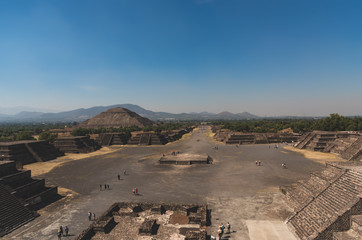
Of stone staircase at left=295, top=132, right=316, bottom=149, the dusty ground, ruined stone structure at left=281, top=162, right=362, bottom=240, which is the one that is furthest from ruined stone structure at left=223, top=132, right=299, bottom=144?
ruined stone structure at left=281, top=162, right=362, bottom=240

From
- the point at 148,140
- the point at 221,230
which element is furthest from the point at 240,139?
the point at 221,230

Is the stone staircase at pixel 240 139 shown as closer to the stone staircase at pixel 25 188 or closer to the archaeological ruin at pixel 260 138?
the archaeological ruin at pixel 260 138

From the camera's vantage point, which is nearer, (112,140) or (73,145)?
(73,145)

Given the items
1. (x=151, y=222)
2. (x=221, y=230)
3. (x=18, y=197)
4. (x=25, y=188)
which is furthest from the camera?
(x=25, y=188)

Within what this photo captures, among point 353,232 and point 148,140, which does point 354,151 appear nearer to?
point 353,232

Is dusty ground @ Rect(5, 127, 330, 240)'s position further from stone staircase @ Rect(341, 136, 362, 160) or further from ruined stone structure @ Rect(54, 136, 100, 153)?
ruined stone structure @ Rect(54, 136, 100, 153)

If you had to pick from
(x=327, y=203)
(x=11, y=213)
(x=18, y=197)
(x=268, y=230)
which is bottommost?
(x=268, y=230)

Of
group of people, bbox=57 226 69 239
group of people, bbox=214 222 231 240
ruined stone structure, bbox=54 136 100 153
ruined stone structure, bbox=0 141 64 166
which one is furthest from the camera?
ruined stone structure, bbox=54 136 100 153
